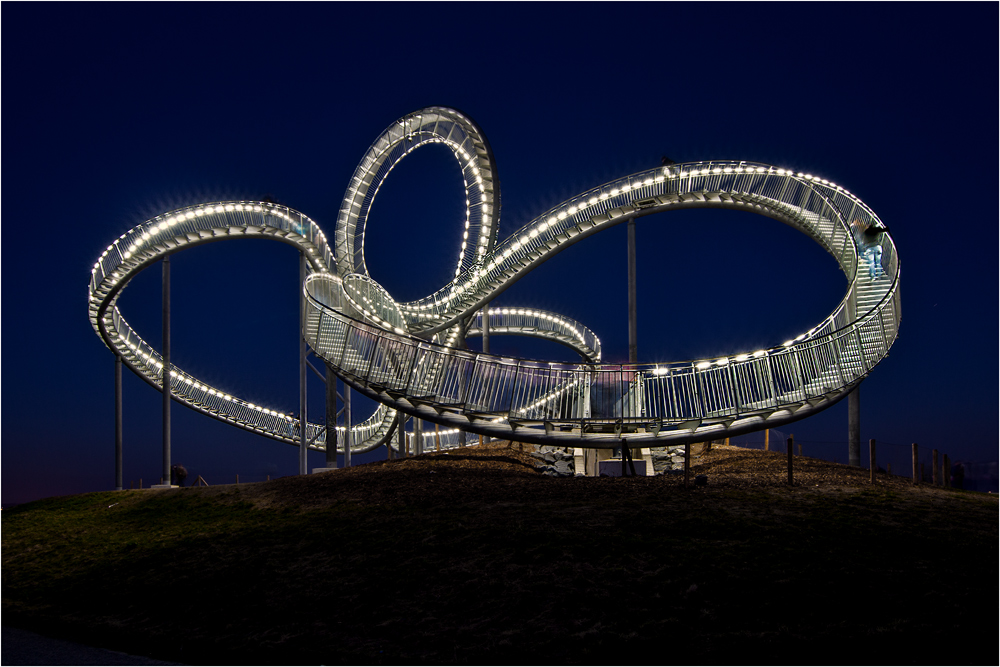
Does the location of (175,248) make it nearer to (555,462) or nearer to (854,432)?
(555,462)

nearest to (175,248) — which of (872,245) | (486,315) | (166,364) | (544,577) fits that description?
(166,364)

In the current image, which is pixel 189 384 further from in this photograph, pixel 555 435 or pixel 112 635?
pixel 112 635

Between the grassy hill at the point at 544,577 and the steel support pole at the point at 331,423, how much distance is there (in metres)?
7.83

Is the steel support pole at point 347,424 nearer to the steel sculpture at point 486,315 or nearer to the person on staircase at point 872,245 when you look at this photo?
the steel sculpture at point 486,315

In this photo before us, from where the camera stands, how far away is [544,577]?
30.4 feet

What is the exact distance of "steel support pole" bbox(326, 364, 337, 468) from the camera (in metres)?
22.9

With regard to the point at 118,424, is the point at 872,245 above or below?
above

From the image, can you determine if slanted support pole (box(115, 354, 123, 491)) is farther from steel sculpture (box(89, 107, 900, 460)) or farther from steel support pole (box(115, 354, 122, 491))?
steel sculpture (box(89, 107, 900, 460))

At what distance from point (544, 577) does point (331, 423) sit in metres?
14.9

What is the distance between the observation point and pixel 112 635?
952cm

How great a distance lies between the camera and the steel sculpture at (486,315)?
15.8 m

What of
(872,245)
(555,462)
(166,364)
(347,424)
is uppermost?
(872,245)

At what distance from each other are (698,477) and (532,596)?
5814mm

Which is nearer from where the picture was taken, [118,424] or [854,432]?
[854,432]
